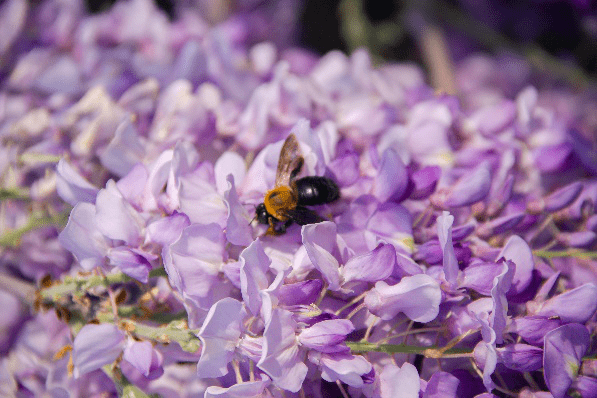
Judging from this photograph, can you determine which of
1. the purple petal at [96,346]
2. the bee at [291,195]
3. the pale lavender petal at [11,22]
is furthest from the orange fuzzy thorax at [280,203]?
the pale lavender petal at [11,22]

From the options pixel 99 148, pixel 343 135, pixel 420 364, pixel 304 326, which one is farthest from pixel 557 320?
pixel 99 148

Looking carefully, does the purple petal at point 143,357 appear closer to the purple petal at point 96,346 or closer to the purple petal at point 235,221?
the purple petal at point 96,346

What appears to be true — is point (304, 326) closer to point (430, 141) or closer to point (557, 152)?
point (430, 141)

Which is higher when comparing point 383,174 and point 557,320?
point 383,174

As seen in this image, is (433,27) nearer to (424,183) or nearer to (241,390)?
(424,183)

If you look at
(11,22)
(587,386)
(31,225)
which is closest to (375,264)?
(587,386)

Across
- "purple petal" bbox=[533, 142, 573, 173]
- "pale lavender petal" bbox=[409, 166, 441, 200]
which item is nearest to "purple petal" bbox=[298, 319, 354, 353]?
"pale lavender petal" bbox=[409, 166, 441, 200]

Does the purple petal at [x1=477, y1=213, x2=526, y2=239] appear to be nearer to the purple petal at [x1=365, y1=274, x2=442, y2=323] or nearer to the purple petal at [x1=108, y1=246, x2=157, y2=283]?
the purple petal at [x1=365, y1=274, x2=442, y2=323]
